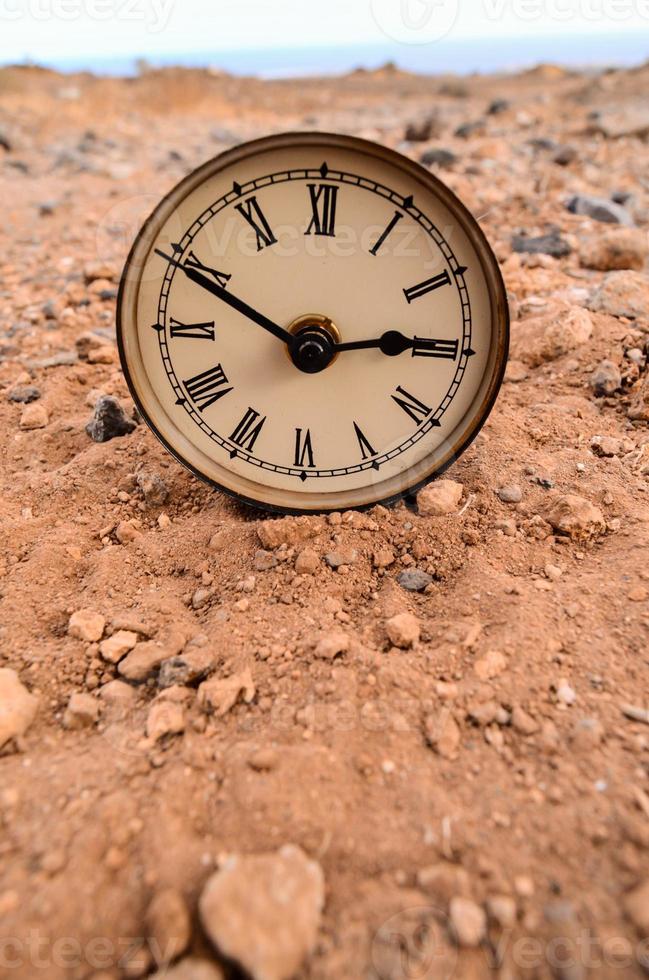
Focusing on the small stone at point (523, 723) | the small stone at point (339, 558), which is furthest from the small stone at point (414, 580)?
the small stone at point (523, 723)

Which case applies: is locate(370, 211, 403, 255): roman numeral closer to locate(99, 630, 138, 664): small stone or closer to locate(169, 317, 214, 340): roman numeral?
locate(169, 317, 214, 340): roman numeral

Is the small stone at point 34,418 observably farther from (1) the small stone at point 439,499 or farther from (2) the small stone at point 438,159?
(2) the small stone at point 438,159

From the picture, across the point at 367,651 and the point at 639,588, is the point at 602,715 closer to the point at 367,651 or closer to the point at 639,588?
the point at 639,588

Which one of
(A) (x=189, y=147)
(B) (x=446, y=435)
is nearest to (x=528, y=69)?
(A) (x=189, y=147)

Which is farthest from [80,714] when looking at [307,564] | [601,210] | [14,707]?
[601,210]

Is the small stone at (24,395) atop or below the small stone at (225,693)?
atop

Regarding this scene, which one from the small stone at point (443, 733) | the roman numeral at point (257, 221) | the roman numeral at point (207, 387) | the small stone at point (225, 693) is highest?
the roman numeral at point (257, 221)
